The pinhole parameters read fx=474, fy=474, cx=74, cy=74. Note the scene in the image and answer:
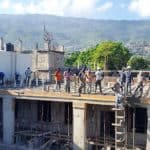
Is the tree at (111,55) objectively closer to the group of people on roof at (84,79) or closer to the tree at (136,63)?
the tree at (136,63)

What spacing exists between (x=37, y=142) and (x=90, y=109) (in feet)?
12.5

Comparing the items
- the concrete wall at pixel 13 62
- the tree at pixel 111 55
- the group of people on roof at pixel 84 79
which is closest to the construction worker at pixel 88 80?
the group of people on roof at pixel 84 79

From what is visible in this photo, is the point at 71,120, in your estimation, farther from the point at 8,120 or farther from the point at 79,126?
the point at 8,120

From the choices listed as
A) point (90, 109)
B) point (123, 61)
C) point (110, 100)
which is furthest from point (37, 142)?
point (123, 61)

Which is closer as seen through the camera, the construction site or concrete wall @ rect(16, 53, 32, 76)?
the construction site

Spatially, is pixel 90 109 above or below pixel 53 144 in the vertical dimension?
above

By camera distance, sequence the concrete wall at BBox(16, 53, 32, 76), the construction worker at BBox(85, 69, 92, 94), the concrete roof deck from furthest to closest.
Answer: the concrete wall at BBox(16, 53, 32, 76) → the construction worker at BBox(85, 69, 92, 94) → the concrete roof deck

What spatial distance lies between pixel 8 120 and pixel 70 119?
381 centimetres

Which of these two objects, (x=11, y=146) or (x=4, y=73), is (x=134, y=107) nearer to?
(x=11, y=146)

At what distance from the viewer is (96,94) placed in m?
25.7

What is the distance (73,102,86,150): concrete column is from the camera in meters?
26.0

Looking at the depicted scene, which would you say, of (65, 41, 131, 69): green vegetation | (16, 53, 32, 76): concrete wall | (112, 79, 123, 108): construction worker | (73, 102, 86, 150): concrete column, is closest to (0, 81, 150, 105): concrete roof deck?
(73, 102, 86, 150): concrete column

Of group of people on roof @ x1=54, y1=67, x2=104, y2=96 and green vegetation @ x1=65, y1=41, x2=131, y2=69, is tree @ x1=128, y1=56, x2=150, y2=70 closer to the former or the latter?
green vegetation @ x1=65, y1=41, x2=131, y2=69

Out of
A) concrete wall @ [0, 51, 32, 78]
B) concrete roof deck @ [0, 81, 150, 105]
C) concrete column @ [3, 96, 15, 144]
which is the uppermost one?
concrete wall @ [0, 51, 32, 78]
